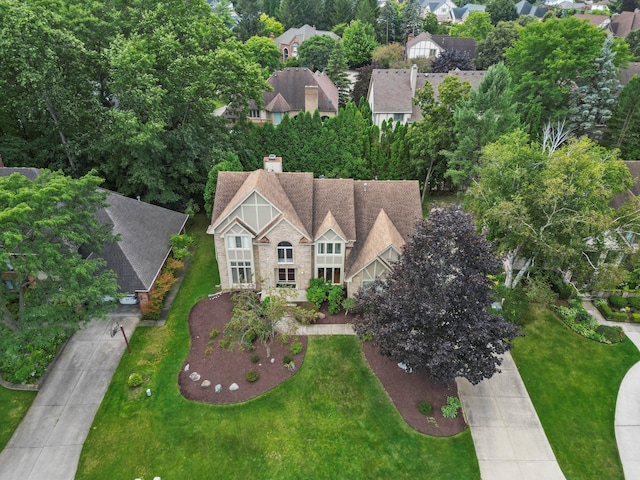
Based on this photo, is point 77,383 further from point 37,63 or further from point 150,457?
point 37,63

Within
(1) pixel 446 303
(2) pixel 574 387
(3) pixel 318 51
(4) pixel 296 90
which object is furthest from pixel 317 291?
(3) pixel 318 51

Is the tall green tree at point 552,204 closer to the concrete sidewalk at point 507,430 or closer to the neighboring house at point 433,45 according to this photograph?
the concrete sidewalk at point 507,430

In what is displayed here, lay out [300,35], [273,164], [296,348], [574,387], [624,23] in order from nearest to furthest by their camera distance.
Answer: [574,387]
[296,348]
[273,164]
[300,35]
[624,23]

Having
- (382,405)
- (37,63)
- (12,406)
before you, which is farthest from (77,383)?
(37,63)

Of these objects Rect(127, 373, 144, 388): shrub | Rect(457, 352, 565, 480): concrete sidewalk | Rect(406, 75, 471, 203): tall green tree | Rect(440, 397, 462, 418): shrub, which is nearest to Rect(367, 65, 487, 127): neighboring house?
Rect(406, 75, 471, 203): tall green tree

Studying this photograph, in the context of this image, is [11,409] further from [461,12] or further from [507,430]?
[461,12]

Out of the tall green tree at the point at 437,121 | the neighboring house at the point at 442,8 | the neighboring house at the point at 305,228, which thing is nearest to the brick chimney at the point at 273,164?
the neighboring house at the point at 305,228

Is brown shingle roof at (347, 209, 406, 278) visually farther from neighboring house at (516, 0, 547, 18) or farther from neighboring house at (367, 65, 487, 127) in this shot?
neighboring house at (516, 0, 547, 18)
